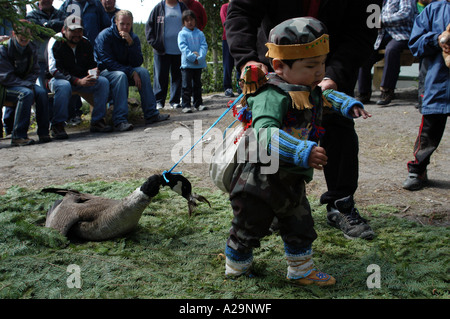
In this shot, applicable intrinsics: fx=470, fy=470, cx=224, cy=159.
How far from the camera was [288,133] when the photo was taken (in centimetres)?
227

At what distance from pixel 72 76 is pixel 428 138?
17.2 feet

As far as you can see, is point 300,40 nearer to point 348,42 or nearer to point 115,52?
point 348,42

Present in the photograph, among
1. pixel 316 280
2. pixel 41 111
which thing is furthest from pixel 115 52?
pixel 316 280

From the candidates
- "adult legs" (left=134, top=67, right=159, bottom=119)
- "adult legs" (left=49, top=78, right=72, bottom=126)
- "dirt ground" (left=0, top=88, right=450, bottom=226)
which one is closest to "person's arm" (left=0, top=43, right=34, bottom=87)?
"adult legs" (left=49, top=78, right=72, bottom=126)

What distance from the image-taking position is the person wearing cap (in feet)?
9.14

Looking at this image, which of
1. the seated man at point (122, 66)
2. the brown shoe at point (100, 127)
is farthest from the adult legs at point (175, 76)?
the brown shoe at point (100, 127)

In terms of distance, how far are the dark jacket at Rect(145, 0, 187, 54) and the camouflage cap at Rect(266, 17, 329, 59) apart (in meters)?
7.01

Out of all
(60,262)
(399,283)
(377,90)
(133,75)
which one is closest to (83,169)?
(60,262)

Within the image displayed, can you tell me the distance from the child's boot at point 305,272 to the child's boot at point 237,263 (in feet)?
0.70

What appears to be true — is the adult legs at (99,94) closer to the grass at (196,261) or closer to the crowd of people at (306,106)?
the crowd of people at (306,106)

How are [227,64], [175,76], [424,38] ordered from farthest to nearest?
1. [227,64]
2. [175,76]
3. [424,38]

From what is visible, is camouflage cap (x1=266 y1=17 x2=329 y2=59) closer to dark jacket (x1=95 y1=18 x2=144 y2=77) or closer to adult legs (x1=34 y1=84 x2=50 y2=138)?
adult legs (x1=34 y1=84 x2=50 y2=138)

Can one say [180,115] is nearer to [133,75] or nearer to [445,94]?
[133,75]

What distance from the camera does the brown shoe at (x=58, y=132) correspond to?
22.8 ft
